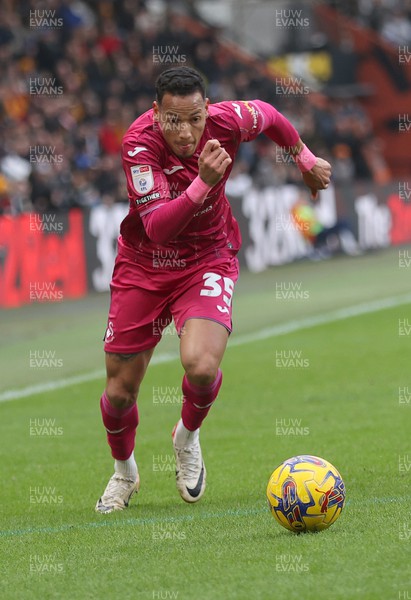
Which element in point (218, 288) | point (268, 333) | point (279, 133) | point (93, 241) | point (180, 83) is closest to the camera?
point (180, 83)

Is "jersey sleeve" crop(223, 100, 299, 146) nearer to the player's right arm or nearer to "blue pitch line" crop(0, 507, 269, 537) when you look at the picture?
the player's right arm

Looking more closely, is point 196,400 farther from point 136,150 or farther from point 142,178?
point 136,150

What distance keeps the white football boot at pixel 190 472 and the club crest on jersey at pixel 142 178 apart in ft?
5.32

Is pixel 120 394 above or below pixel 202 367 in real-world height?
below

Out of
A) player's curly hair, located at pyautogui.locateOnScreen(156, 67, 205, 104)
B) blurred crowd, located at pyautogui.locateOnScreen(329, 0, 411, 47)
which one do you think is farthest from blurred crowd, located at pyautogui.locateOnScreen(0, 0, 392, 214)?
player's curly hair, located at pyautogui.locateOnScreen(156, 67, 205, 104)

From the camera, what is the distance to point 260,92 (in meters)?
29.0

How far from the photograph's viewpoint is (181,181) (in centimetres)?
690

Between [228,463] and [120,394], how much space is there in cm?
147

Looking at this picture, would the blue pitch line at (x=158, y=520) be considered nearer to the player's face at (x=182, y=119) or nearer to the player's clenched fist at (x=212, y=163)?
the player's clenched fist at (x=212, y=163)

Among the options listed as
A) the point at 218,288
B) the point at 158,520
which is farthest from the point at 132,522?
the point at 218,288

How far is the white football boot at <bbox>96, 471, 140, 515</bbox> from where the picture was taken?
7031mm

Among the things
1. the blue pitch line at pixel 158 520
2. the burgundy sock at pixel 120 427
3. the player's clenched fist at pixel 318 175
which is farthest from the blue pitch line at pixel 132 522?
the player's clenched fist at pixel 318 175

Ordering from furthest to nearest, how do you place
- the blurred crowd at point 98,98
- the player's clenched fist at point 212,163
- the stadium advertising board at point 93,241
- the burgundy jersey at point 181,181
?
the blurred crowd at point 98,98 < the stadium advertising board at point 93,241 < the burgundy jersey at point 181,181 < the player's clenched fist at point 212,163

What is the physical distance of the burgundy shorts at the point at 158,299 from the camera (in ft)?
23.1
